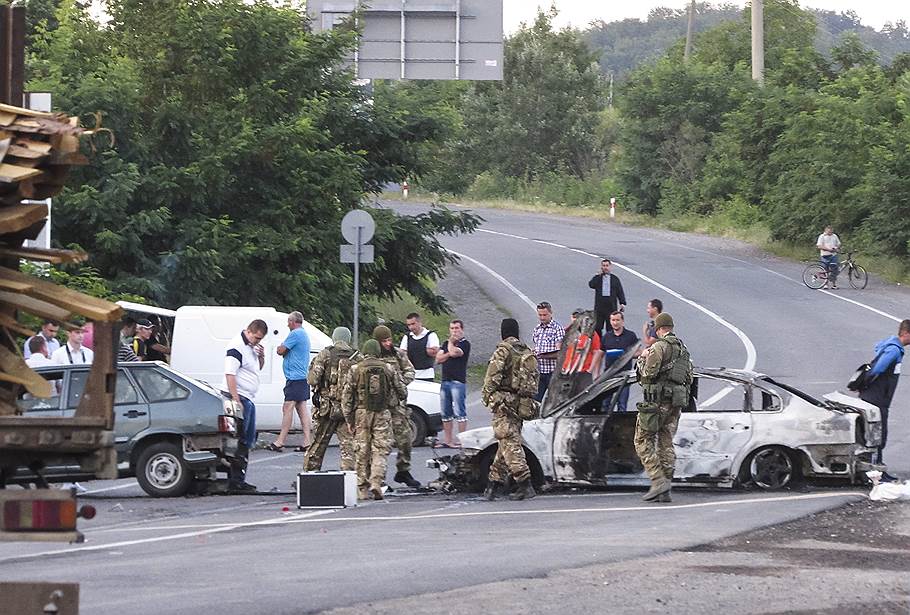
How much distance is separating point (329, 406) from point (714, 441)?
3838 millimetres

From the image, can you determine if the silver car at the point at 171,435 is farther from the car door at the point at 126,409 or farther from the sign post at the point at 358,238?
the sign post at the point at 358,238

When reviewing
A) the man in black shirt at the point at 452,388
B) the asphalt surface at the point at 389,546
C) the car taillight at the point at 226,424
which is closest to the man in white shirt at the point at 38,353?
the asphalt surface at the point at 389,546

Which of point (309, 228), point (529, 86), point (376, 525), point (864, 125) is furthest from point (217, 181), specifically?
point (529, 86)

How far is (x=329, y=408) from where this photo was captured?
1622 cm

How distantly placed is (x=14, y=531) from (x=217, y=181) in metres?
20.5

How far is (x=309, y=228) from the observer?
27.8 meters

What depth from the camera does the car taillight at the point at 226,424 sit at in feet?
51.7

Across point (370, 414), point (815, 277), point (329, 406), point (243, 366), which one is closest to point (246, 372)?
point (243, 366)

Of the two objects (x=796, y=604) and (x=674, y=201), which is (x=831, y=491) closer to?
(x=796, y=604)

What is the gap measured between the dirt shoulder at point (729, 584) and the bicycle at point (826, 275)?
27.6m

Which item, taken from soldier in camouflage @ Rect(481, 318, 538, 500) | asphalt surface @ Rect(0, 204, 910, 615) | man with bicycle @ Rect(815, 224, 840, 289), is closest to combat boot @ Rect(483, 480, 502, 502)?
soldier in camouflage @ Rect(481, 318, 538, 500)

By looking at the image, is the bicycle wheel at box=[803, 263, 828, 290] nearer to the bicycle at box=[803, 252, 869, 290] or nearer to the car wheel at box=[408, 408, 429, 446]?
the bicycle at box=[803, 252, 869, 290]

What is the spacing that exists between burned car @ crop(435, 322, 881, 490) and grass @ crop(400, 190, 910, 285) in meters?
26.7

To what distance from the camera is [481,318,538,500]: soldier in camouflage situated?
1522 centimetres
